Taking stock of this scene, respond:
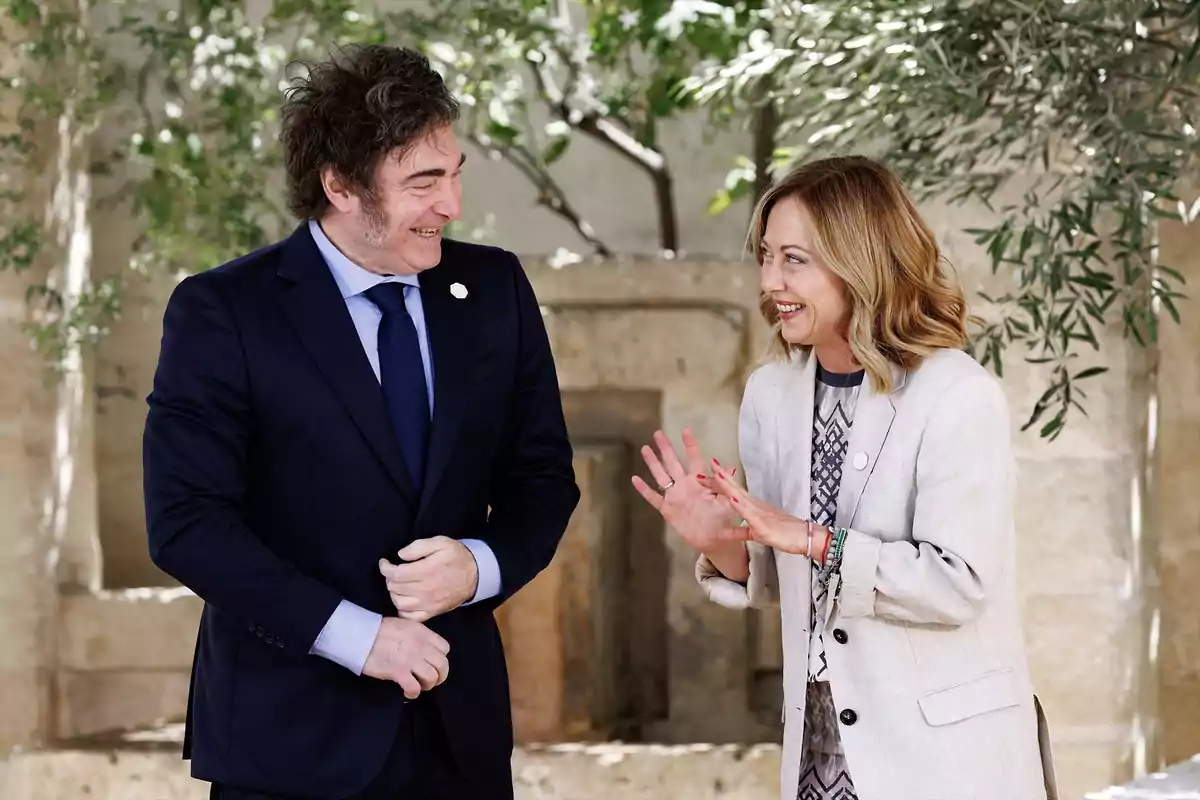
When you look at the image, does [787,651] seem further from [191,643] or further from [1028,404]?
[191,643]

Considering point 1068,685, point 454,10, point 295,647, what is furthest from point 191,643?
point 295,647

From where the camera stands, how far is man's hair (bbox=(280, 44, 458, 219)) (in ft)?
6.45

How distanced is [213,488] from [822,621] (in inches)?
30.5

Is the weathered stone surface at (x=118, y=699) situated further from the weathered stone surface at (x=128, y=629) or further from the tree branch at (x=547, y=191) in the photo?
the tree branch at (x=547, y=191)

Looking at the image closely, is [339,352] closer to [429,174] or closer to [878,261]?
[429,174]

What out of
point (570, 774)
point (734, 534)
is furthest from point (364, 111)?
point (570, 774)

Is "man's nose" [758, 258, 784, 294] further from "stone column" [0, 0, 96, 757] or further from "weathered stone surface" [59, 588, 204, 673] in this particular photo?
"weathered stone surface" [59, 588, 204, 673]

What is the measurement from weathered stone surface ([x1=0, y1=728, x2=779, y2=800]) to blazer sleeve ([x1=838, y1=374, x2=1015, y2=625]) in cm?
196

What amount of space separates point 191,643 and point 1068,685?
2.56 m

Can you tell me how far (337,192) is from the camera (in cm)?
201

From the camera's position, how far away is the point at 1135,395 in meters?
3.49

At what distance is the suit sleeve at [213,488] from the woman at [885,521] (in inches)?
21.4

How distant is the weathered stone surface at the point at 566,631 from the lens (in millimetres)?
4129

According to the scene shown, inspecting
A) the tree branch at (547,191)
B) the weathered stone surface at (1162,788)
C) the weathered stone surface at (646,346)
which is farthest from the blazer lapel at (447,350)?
the tree branch at (547,191)
